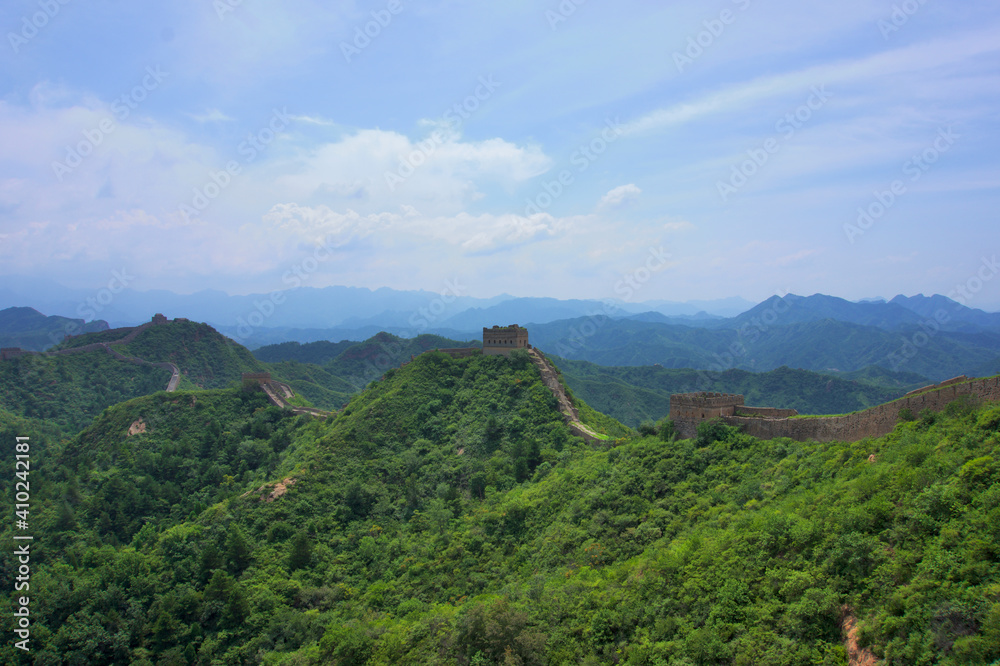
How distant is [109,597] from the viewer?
109 ft

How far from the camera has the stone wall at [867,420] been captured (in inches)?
813

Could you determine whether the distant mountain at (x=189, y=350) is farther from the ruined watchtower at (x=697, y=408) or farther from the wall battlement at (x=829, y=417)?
the wall battlement at (x=829, y=417)

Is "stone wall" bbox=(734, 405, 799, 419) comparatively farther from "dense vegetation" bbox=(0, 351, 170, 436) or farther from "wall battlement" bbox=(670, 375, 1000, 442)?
"dense vegetation" bbox=(0, 351, 170, 436)

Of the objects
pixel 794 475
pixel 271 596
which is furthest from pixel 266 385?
pixel 794 475

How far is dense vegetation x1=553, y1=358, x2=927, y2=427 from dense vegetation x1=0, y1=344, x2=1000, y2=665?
70.6 meters

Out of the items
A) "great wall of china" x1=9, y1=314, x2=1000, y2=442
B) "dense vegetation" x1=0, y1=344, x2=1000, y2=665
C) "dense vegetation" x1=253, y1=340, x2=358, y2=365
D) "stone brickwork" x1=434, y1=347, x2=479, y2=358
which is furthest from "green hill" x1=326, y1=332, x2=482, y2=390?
"great wall of china" x1=9, y1=314, x2=1000, y2=442

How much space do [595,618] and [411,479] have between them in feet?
75.7

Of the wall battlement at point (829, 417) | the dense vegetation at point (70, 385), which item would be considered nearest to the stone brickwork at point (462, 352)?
the wall battlement at point (829, 417)

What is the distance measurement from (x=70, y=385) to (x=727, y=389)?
127 metres

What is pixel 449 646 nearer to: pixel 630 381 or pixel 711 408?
pixel 711 408

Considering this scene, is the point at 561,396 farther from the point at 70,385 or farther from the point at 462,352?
the point at 70,385

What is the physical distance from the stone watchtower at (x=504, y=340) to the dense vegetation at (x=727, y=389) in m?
61.1

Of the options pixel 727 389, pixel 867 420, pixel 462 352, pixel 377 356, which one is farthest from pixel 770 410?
pixel 377 356

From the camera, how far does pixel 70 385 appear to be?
7788 cm
